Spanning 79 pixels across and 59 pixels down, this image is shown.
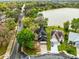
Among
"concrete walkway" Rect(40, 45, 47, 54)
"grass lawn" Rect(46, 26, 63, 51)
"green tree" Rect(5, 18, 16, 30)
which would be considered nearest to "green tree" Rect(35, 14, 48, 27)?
"grass lawn" Rect(46, 26, 63, 51)

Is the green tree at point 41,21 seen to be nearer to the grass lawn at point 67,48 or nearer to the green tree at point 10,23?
the green tree at point 10,23

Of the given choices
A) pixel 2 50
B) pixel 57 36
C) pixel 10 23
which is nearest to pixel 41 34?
pixel 57 36

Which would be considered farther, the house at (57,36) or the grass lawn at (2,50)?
the house at (57,36)

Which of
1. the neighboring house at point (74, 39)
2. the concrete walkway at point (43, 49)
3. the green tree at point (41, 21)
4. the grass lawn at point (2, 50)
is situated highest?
the green tree at point (41, 21)

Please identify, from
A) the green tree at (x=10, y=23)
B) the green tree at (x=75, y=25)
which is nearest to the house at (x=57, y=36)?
the green tree at (x=75, y=25)

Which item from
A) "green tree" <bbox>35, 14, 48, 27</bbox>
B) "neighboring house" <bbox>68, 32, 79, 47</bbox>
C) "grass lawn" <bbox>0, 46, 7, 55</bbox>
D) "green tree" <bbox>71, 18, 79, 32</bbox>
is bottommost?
"grass lawn" <bbox>0, 46, 7, 55</bbox>

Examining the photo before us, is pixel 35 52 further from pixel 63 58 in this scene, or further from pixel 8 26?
pixel 8 26

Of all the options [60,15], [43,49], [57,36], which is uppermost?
[60,15]

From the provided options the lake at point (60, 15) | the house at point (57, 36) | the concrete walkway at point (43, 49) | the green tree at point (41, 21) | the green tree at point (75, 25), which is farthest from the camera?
the lake at point (60, 15)

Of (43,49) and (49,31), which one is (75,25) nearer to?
(49,31)

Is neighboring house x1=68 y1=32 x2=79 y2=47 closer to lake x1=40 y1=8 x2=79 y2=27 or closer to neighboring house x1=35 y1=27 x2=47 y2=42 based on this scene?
neighboring house x1=35 y1=27 x2=47 y2=42
